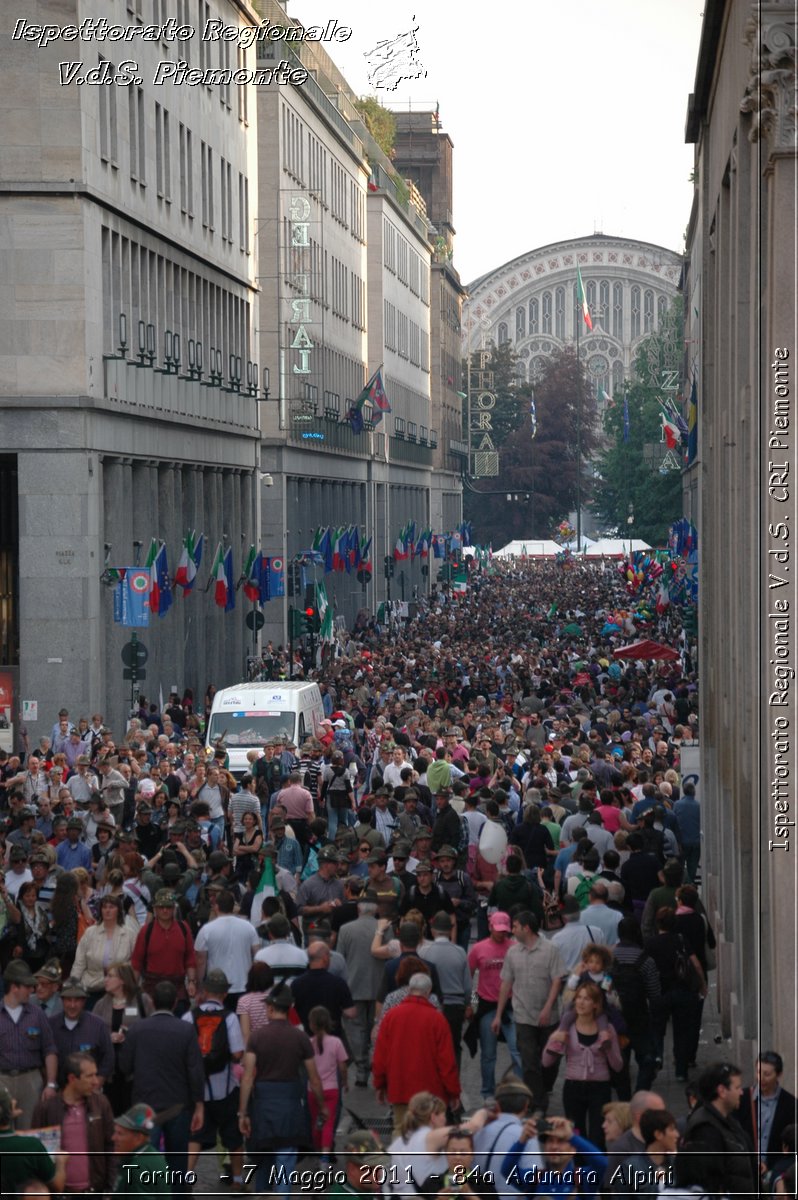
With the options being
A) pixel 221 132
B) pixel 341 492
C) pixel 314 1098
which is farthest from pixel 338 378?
pixel 314 1098

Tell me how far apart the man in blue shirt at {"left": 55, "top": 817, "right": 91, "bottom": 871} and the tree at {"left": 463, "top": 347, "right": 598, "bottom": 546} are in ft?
462

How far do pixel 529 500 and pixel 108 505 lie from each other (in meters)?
123

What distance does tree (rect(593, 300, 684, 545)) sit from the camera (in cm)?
10381

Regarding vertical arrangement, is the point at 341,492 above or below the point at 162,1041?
above

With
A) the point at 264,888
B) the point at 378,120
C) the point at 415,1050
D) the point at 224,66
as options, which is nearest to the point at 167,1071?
the point at 415,1050

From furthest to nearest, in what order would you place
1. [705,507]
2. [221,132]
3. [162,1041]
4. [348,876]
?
[221,132] → [705,507] → [348,876] → [162,1041]

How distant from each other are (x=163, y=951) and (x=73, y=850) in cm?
413

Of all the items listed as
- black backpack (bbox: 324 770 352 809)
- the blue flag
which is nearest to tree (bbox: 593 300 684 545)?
the blue flag

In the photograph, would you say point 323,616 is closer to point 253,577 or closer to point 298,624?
point 253,577

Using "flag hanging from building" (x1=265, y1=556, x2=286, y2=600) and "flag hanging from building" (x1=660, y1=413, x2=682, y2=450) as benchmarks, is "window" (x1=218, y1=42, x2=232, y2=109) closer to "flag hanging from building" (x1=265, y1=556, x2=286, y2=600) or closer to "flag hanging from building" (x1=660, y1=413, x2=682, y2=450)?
"flag hanging from building" (x1=265, y1=556, x2=286, y2=600)

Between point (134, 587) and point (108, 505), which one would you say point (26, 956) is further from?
point (108, 505)

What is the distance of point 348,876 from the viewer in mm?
16875

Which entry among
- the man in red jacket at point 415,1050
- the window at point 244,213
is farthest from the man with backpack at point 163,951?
the window at point 244,213

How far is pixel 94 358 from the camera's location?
1449 inches
